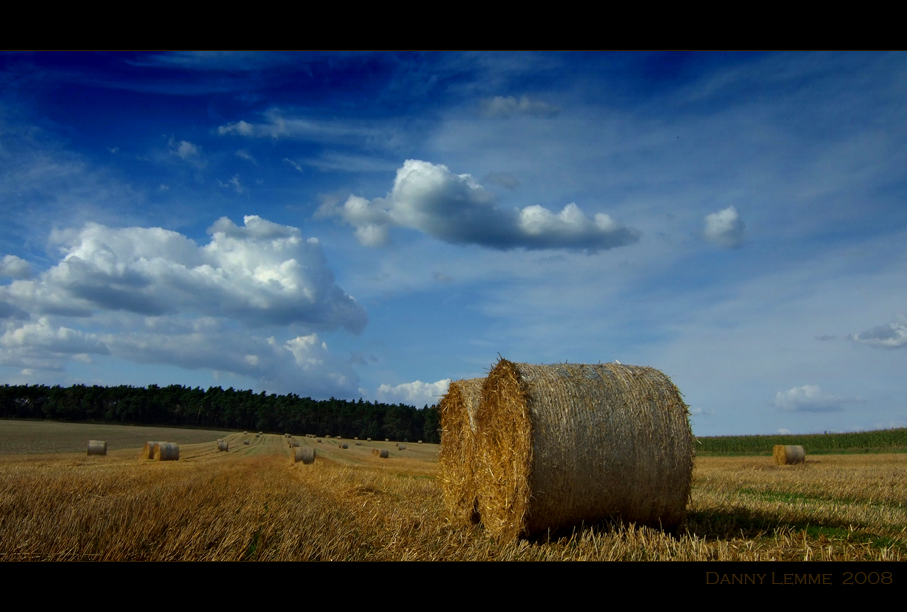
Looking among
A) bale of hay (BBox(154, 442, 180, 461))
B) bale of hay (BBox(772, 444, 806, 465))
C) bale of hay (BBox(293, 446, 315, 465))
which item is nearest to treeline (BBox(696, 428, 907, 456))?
bale of hay (BBox(772, 444, 806, 465))

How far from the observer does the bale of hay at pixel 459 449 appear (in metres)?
8.69

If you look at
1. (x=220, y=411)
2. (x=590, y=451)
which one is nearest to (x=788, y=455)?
(x=590, y=451)

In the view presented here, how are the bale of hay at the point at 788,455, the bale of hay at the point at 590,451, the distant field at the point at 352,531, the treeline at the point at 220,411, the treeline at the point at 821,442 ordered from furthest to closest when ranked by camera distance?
the treeline at the point at 220,411 → the treeline at the point at 821,442 → the bale of hay at the point at 788,455 → the bale of hay at the point at 590,451 → the distant field at the point at 352,531

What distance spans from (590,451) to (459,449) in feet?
10.3

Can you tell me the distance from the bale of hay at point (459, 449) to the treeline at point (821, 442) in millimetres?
29123

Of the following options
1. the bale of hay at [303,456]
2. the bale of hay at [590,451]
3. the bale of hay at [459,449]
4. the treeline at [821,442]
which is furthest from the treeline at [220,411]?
the bale of hay at [590,451]

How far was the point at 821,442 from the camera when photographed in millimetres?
37656

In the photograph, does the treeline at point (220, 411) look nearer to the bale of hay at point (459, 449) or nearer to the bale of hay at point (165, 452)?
the bale of hay at point (165, 452)

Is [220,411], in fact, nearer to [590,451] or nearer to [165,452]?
[165,452]

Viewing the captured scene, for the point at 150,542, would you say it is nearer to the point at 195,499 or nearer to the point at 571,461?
the point at 195,499

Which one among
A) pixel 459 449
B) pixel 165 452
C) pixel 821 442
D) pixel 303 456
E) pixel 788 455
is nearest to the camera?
pixel 459 449
